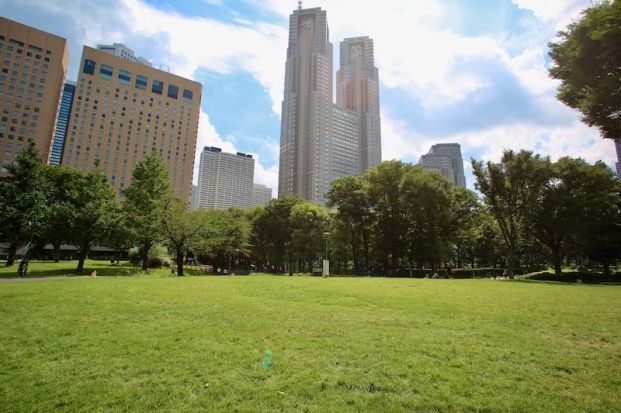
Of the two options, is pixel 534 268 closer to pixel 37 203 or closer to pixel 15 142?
pixel 37 203

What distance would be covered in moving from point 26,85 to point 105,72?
91.8 feet

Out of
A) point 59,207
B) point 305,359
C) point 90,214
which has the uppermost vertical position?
point 59,207

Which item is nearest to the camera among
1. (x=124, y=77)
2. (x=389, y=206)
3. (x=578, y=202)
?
(x=578, y=202)

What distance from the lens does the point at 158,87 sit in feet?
475

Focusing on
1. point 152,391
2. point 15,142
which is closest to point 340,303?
point 152,391

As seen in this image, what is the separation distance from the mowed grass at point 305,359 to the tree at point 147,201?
2810 centimetres

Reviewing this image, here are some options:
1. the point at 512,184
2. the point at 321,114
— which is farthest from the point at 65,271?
the point at 321,114

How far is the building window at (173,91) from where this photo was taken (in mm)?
147500

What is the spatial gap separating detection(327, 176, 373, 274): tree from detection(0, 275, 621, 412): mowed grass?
42.6 meters

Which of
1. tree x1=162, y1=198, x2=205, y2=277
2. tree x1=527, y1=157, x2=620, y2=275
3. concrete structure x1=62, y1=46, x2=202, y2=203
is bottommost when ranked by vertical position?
tree x1=162, y1=198, x2=205, y2=277

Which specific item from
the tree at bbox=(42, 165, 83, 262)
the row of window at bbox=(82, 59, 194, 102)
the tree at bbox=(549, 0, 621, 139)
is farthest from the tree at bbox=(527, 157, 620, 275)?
the row of window at bbox=(82, 59, 194, 102)

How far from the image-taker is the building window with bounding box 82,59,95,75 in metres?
129

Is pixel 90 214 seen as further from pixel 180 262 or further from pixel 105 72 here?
pixel 105 72

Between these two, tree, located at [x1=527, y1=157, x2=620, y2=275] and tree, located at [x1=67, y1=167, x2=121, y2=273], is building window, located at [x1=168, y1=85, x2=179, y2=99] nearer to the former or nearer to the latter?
tree, located at [x1=67, y1=167, x2=121, y2=273]
